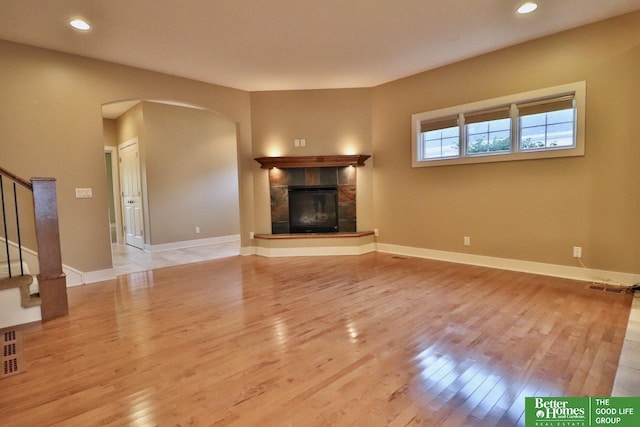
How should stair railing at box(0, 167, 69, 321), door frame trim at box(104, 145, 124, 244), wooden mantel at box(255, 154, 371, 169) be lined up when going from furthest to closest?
door frame trim at box(104, 145, 124, 244) < wooden mantel at box(255, 154, 371, 169) < stair railing at box(0, 167, 69, 321)

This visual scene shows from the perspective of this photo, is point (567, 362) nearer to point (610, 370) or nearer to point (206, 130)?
point (610, 370)

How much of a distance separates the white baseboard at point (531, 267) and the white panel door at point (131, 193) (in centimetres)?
519

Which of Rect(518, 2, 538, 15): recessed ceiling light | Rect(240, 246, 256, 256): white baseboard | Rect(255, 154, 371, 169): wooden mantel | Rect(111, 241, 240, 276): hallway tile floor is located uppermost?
Rect(518, 2, 538, 15): recessed ceiling light

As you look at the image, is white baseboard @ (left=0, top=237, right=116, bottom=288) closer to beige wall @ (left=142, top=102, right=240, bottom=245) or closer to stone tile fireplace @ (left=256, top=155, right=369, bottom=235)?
beige wall @ (left=142, top=102, right=240, bottom=245)

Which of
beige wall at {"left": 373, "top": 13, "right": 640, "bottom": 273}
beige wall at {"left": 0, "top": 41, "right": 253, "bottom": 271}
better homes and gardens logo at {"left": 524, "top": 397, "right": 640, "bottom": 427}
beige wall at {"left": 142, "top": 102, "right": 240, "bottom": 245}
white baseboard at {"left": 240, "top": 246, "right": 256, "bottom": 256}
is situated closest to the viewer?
better homes and gardens logo at {"left": 524, "top": 397, "right": 640, "bottom": 427}

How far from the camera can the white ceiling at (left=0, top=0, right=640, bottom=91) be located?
3006mm

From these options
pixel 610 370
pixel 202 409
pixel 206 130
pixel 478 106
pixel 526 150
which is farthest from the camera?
pixel 206 130

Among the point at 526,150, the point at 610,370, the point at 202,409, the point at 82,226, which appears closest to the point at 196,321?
the point at 202,409

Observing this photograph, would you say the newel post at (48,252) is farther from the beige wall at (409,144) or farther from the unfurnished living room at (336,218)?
the beige wall at (409,144)

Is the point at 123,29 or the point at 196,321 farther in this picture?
the point at 123,29

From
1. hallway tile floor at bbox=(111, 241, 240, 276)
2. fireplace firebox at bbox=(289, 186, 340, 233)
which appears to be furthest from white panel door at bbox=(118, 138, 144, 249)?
fireplace firebox at bbox=(289, 186, 340, 233)

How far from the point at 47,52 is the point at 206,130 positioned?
10.8ft

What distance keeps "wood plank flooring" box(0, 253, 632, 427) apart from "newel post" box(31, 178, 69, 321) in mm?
181

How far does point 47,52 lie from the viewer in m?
3.79
